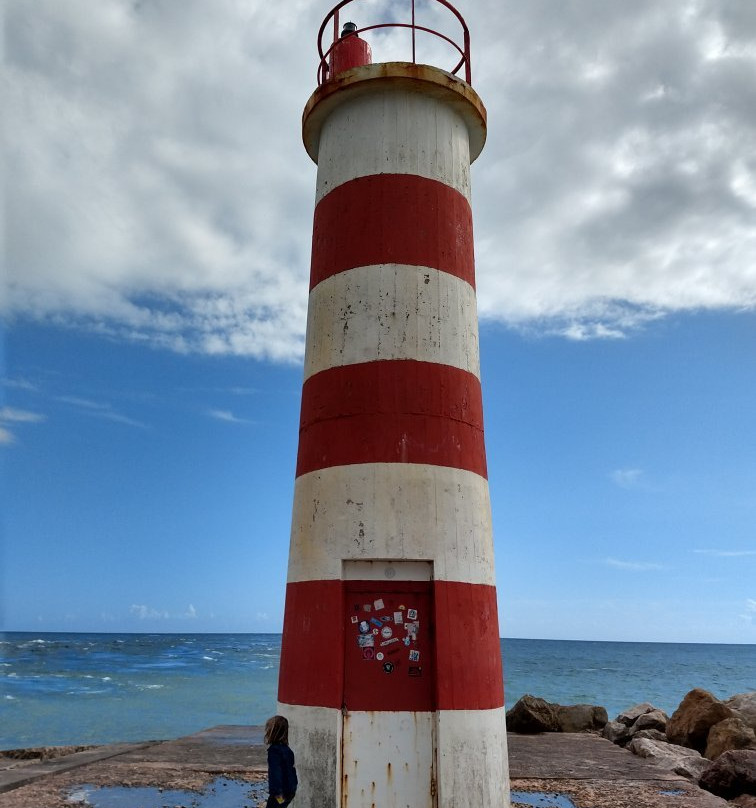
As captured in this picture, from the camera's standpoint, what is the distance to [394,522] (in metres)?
6.00

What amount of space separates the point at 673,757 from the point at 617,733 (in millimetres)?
3282

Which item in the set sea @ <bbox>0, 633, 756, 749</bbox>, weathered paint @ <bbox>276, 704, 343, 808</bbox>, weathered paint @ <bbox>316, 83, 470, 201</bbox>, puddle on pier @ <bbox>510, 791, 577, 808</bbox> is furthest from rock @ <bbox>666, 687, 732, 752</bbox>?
sea @ <bbox>0, 633, 756, 749</bbox>

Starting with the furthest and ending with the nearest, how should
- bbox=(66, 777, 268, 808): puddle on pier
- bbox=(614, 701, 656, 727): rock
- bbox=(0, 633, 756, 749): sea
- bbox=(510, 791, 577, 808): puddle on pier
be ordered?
bbox=(0, 633, 756, 749): sea
bbox=(614, 701, 656, 727): rock
bbox=(510, 791, 577, 808): puddle on pier
bbox=(66, 777, 268, 808): puddle on pier

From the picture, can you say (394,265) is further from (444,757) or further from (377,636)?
(444,757)

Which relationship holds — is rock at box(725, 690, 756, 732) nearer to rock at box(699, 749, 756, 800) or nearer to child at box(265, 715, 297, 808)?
rock at box(699, 749, 756, 800)

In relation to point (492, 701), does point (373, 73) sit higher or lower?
higher

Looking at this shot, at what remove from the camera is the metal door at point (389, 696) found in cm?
567

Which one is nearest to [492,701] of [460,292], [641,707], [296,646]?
[296,646]

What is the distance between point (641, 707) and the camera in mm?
15547

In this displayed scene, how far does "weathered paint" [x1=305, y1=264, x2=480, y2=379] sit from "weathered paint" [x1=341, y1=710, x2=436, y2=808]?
309 cm

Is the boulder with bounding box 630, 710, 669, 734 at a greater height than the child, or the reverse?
the child

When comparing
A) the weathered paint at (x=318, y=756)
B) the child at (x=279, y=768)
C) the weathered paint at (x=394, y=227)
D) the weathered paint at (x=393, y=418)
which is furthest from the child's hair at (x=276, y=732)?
the weathered paint at (x=394, y=227)

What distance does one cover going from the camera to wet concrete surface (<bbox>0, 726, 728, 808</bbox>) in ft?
23.4

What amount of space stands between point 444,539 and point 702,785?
5.26 meters
